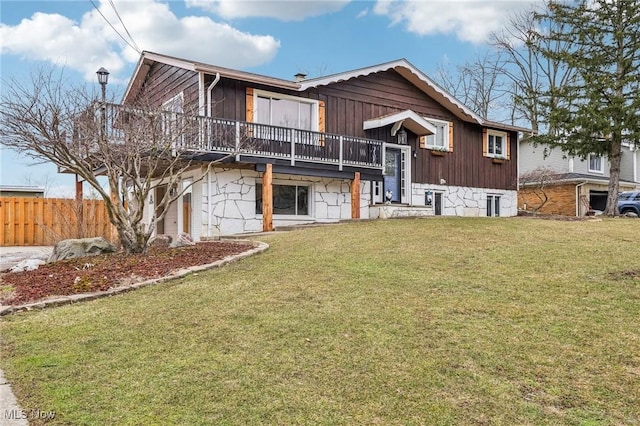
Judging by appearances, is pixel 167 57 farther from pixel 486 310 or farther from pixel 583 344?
pixel 583 344

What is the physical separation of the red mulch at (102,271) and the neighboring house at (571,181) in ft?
65.0

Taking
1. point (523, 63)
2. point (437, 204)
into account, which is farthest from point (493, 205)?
point (523, 63)

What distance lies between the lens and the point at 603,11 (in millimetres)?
17078

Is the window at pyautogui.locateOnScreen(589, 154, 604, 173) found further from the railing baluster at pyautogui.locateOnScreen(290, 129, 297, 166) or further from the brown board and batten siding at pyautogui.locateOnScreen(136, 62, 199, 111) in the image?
the brown board and batten siding at pyautogui.locateOnScreen(136, 62, 199, 111)

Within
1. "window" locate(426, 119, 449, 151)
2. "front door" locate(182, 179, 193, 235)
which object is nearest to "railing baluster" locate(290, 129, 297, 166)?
"front door" locate(182, 179, 193, 235)

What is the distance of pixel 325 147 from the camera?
14406 millimetres

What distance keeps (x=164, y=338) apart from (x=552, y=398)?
3.13 m

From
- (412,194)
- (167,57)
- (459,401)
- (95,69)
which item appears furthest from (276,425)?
(412,194)

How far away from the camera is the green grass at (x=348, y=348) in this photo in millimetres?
3031

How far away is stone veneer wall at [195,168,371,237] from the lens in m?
13.1

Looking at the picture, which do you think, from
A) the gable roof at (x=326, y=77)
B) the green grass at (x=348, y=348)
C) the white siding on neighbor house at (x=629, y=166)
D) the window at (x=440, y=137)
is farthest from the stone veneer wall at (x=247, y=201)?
the white siding on neighbor house at (x=629, y=166)

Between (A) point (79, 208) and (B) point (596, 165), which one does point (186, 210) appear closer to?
(A) point (79, 208)

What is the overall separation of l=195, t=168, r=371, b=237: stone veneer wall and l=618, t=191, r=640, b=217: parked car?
13.3m

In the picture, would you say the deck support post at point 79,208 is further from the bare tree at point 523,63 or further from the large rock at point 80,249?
the bare tree at point 523,63
